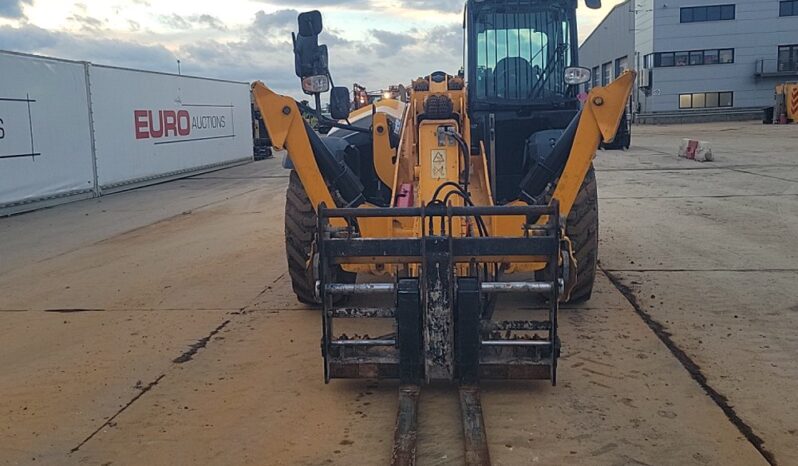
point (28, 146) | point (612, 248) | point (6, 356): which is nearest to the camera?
point (6, 356)

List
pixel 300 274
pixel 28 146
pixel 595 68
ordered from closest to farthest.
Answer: pixel 300 274 → pixel 28 146 → pixel 595 68

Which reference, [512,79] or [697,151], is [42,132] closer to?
[512,79]

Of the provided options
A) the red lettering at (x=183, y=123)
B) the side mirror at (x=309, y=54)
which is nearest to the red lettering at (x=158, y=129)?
the red lettering at (x=183, y=123)

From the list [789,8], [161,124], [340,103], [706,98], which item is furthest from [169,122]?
[789,8]

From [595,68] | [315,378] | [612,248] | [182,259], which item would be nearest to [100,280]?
[182,259]

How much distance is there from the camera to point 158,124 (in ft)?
64.3

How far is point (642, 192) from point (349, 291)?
37.8 ft

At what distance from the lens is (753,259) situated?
8.13 meters

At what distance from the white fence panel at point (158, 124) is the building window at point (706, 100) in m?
34.1

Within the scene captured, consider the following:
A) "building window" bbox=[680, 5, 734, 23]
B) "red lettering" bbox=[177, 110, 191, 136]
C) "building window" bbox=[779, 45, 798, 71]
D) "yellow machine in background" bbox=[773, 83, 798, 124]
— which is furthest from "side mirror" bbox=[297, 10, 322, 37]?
"building window" bbox=[779, 45, 798, 71]

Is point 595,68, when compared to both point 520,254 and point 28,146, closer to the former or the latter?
point 28,146

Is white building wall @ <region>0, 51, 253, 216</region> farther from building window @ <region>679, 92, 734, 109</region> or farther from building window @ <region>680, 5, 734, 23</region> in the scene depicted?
building window @ <region>680, 5, 734, 23</region>

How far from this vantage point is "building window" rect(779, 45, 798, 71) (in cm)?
4723

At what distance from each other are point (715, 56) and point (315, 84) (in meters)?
49.2
